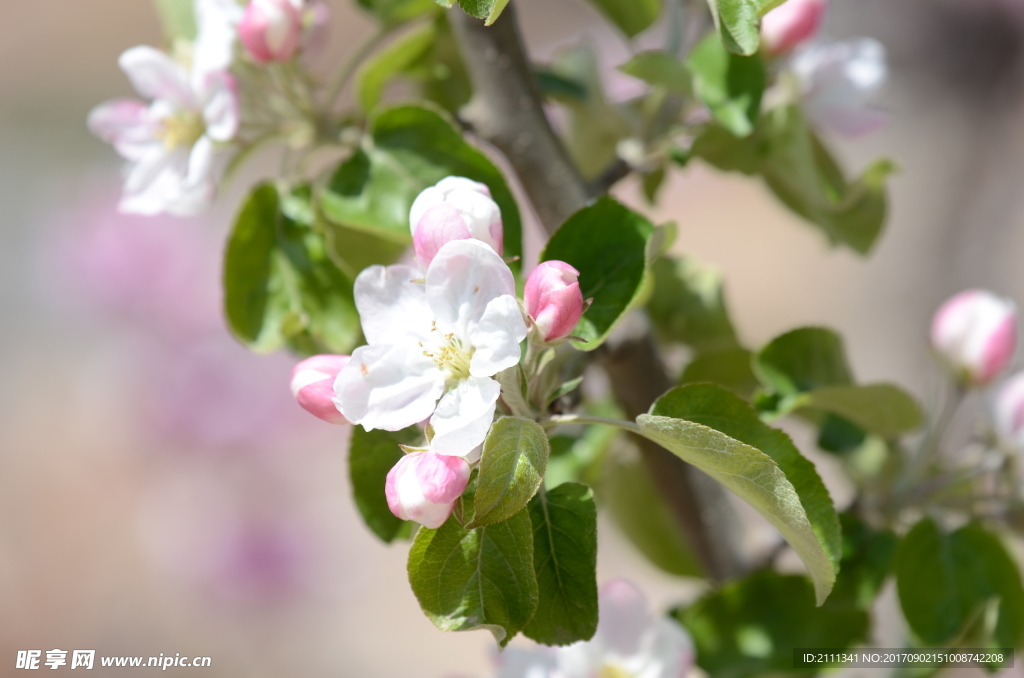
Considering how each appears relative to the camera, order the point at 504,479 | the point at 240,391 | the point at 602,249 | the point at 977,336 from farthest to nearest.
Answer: the point at 240,391, the point at 977,336, the point at 602,249, the point at 504,479

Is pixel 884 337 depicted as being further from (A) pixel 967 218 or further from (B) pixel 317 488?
(B) pixel 317 488

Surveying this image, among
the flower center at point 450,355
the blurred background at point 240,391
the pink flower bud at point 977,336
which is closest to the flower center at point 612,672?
the flower center at point 450,355

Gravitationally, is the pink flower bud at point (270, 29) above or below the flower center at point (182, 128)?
above

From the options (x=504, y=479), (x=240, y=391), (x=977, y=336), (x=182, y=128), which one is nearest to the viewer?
(x=504, y=479)

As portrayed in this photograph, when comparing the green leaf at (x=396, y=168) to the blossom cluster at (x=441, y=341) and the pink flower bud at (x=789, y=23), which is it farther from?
the pink flower bud at (x=789, y=23)

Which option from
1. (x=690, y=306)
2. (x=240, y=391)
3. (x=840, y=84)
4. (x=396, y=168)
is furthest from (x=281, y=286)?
(x=240, y=391)

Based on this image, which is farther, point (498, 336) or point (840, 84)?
point (840, 84)

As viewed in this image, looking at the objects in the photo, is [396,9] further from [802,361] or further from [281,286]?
[802,361]
